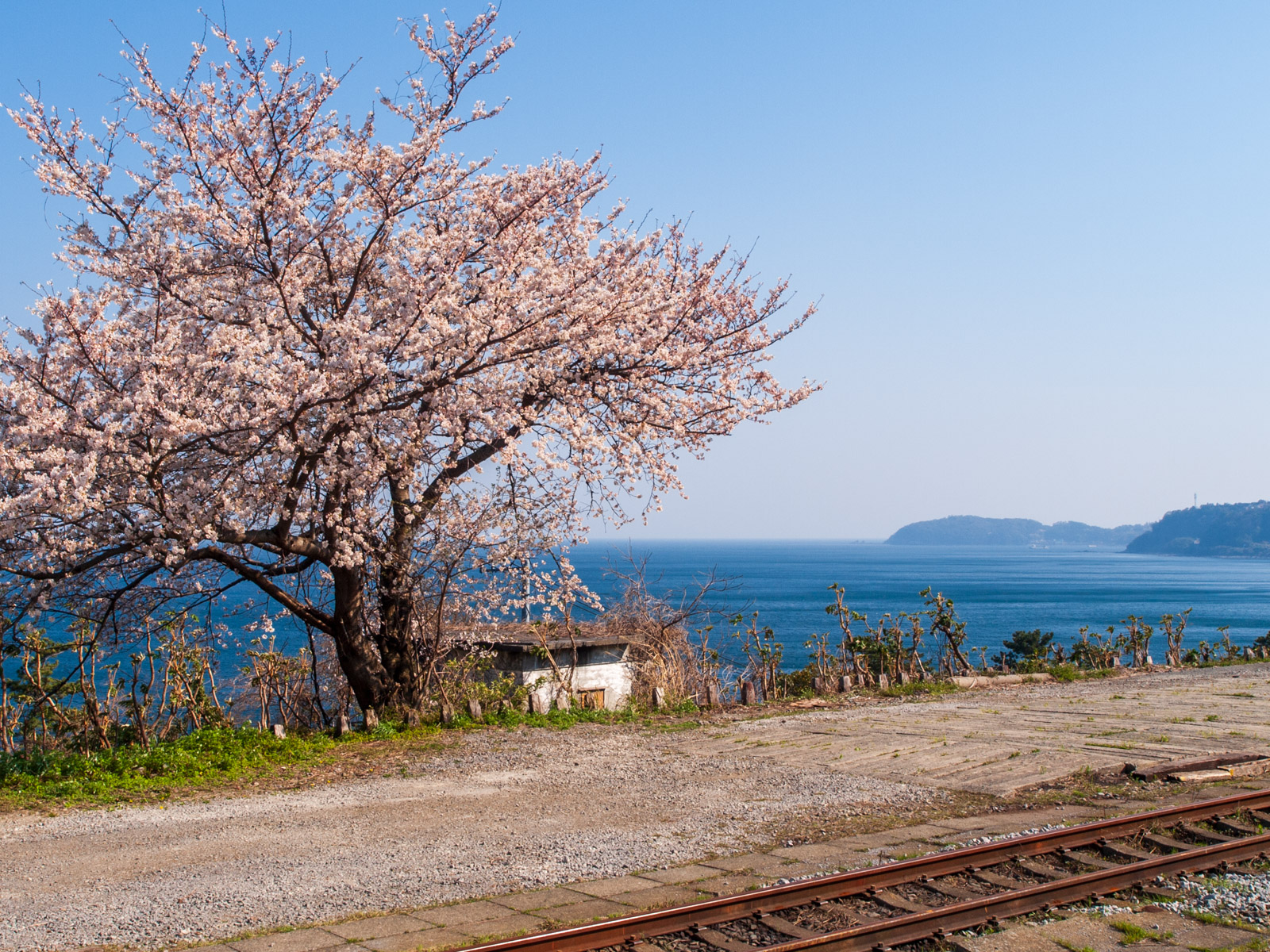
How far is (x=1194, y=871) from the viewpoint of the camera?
21.4ft

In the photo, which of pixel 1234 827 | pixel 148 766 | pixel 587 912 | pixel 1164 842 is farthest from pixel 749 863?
pixel 148 766

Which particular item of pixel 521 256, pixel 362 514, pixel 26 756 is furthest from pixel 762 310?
pixel 26 756

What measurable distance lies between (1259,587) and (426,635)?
6303 inches

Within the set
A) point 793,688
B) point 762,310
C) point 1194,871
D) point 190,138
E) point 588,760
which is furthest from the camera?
point 793,688

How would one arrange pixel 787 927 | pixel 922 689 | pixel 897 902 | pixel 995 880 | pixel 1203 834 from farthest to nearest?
pixel 922 689 < pixel 1203 834 < pixel 995 880 < pixel 897 902 < pixel 787 927

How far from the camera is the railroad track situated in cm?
518

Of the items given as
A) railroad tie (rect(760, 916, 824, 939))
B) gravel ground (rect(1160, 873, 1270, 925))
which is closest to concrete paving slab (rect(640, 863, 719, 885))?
railroad tie (rect(760, 916, 824, 939))

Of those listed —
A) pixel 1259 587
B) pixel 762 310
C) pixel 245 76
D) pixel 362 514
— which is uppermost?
pixel 245 76

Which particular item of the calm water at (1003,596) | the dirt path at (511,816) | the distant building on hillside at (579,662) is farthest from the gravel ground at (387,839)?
the calm water at (1003,596)

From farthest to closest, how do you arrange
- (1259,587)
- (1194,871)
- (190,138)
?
(1259,587) → (190,138) → (1194,871)

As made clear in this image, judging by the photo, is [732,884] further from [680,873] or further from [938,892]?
[938,892]

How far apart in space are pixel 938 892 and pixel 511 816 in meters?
3.69

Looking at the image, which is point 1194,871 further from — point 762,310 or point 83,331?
point 83,331

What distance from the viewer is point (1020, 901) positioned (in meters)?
5.80
